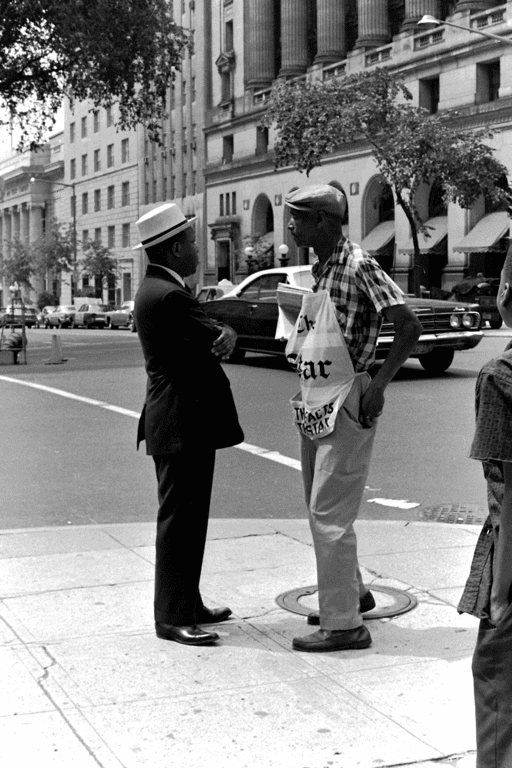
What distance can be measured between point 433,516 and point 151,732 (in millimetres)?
4308

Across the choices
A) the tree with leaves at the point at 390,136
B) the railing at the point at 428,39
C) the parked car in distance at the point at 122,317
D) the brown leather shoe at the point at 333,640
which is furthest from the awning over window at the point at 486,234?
the brown leather shoe at the point at 333,640

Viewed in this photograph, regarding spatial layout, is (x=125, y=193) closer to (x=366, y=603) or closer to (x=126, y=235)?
(x=126, y=235)

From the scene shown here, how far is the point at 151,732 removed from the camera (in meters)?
3.90

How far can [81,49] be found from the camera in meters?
30.5

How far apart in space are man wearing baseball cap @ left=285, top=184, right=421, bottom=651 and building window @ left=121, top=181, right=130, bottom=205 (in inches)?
3308

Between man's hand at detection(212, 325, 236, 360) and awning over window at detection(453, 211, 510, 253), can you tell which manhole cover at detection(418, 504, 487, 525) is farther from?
awning over window at detection(453, 211, 510, 253)

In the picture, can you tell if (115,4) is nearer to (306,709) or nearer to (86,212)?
(306,709)

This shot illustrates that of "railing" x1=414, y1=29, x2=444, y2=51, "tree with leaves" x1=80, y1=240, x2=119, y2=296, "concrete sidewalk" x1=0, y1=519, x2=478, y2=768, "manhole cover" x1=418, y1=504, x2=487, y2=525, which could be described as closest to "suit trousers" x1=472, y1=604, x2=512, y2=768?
"concrete sidewalk" x1=0, y1=519, x2=478, y2=768

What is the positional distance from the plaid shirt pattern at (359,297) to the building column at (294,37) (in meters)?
59.5

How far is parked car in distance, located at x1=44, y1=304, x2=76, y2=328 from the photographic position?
2621 inches

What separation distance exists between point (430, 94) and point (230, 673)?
4893 centimetres

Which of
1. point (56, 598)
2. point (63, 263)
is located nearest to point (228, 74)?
point (63, 263)

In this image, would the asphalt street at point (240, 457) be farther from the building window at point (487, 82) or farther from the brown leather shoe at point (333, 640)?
the building window at point (487, 82)

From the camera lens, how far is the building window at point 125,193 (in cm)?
8719
